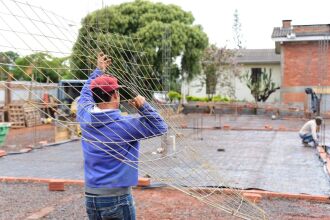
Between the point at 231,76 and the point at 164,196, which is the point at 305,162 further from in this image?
the point at 231,76

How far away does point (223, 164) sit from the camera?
7809 mm

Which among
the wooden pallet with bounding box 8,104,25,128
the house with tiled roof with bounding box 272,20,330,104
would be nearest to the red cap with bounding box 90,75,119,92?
the wooden pallet with bounding box 8,104,25,128

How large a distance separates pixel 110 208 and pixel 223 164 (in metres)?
5.41

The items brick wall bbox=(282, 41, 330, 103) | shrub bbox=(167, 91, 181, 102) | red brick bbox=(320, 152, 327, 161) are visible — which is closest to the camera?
red brick bbox=(320, 152, 327, 161)

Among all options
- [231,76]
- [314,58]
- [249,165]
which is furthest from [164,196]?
[231,76]

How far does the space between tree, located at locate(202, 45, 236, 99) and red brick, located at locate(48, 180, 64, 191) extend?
18359mm

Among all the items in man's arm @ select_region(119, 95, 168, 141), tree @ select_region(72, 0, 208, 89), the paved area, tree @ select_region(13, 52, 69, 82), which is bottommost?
the paved area

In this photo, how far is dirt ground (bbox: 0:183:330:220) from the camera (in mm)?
4805

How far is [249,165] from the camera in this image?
7.67 m

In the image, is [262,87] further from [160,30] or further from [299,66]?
[160,30]

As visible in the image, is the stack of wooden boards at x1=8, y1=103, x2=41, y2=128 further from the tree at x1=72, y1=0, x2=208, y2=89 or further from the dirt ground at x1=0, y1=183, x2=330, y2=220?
the dirt ground at x1=0, y1=183, x2=330, y2=220

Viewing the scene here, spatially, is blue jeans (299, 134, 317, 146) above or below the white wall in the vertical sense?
below

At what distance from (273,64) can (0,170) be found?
21959 millimetres

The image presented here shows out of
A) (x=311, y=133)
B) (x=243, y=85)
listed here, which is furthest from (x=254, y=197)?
(x=243, y=85)
